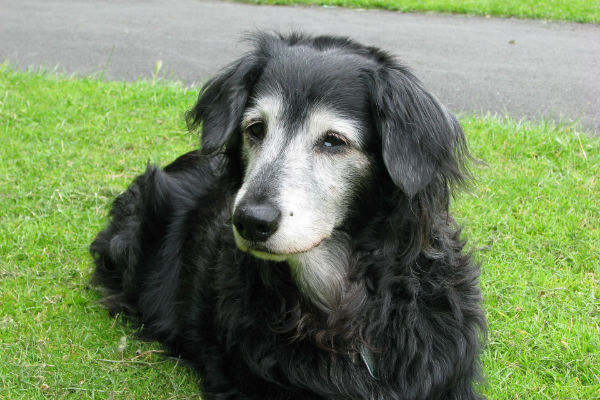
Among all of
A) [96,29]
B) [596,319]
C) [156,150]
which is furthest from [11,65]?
[596,319]

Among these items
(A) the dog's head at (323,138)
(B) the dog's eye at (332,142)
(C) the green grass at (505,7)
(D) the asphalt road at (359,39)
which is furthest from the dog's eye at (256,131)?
(C) the green grass at (505,7)

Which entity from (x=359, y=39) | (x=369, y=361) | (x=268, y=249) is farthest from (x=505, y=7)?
(x=268, y=249)

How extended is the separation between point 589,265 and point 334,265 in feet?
6.81

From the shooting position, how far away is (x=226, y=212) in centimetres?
327

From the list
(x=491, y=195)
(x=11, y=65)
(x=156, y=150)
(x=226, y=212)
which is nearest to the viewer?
(x=226, y=212)

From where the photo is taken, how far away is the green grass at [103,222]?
3.38 metres

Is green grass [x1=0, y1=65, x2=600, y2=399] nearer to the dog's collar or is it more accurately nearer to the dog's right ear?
the dog's collar

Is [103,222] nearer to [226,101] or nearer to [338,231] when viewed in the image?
[226,101]

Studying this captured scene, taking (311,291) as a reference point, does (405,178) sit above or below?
above

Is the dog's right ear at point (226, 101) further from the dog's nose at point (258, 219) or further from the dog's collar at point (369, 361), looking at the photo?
the dog's collar at point (369, 361)

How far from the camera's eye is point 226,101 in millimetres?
2900

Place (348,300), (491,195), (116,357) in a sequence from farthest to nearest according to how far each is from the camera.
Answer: (491,195) < (116,357) < (348,300)

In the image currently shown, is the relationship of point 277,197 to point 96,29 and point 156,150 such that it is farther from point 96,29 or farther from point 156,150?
point 96,29

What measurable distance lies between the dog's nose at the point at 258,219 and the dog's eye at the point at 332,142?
0.41m
